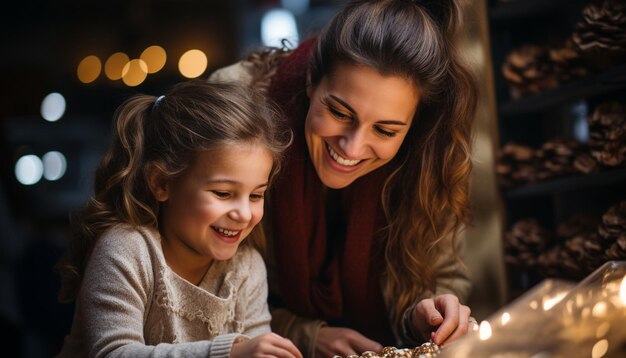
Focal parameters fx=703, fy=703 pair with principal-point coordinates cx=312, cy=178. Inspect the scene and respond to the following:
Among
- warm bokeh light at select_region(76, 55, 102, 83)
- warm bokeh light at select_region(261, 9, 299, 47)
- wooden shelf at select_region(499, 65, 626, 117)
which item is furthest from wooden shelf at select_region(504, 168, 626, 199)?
warm bokeh light at select_region(261, 9, 299, 47)

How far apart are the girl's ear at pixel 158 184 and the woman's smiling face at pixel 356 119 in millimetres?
362

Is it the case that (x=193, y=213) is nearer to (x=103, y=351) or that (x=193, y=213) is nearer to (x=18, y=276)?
(x=103, y=351)

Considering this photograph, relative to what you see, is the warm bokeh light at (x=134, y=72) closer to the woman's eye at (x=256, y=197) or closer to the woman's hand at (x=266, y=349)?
the woman's eye at (x=256, y=197)

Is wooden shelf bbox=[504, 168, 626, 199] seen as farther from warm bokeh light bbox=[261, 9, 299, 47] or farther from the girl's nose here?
warm bokeh light bbox=[261, 9, 299, 47]

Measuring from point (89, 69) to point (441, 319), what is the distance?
351 cm

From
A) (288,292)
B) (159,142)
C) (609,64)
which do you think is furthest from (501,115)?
(159,142)

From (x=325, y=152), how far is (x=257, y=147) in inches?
10.1

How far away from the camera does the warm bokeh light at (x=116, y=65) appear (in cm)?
426

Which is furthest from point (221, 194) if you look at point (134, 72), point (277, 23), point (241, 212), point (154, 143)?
point (277, 23)

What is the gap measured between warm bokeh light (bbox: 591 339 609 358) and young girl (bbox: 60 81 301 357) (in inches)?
23.0

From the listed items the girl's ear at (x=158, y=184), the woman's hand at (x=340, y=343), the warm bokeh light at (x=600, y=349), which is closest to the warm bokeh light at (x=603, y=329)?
the warm bokeh light at (x=600, y=349)

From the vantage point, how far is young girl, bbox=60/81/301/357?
4.30ft

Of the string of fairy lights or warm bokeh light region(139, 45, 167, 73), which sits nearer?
the string of fairy lights

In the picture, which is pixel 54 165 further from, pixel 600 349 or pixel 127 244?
pixel 600 349
